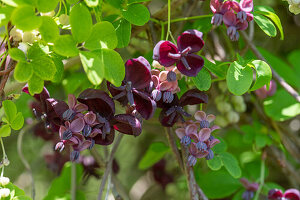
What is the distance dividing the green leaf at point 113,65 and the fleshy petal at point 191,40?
0.36ft

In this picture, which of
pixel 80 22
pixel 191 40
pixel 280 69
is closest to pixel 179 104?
pixel 191 40

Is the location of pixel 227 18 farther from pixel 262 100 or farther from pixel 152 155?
pixel 152 155

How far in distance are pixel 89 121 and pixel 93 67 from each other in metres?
0.14

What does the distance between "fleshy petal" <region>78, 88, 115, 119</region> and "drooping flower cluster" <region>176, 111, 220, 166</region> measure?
0.16 metres

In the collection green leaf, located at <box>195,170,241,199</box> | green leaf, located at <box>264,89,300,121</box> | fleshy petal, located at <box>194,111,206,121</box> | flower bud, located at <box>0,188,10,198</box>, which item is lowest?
green leaf, located at <box>195,170,241,199</box>

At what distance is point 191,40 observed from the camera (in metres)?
0.69

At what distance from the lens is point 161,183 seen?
1.72m

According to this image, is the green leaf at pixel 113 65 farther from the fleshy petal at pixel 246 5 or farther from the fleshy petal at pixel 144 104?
the fleshy petal at pixel 246 5

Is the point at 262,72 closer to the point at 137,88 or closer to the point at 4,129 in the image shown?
the point at 137,88

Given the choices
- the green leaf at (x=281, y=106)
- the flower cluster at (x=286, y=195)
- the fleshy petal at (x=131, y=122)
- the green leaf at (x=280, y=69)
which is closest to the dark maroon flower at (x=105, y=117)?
the fleshy petal at (x=131, y=122)

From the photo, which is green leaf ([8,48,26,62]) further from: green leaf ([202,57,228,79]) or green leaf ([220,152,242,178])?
green leaf ([220,152,242,178])

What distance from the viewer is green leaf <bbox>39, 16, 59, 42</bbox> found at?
640mm

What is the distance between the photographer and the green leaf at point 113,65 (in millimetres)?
637

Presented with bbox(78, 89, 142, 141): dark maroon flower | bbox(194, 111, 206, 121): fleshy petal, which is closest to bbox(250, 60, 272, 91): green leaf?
bbox(194, 111, 206, 121): fleshy petal
